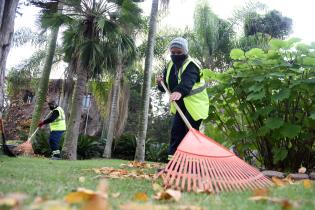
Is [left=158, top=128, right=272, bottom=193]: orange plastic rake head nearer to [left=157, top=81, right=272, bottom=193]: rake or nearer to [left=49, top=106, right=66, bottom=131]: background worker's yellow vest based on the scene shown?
[left=157, top=81, right=272, bottom=193]: rake

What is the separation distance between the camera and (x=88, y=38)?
11.1 meters

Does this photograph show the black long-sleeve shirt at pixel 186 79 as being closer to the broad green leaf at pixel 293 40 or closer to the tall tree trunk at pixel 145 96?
the broad green leaf at pixel 293 40

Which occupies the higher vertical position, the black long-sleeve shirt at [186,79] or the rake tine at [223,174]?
the black long-sleeve shirt at [186,79]

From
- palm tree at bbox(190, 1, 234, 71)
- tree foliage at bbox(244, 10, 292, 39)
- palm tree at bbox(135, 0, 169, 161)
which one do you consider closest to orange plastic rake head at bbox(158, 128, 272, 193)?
palm tree at bbox(135, 0, 169, 161)

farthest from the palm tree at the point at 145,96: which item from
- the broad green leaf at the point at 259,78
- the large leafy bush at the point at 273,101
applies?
the broad green leaf at the point at 259,78

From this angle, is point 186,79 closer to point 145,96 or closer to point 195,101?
point 195,101

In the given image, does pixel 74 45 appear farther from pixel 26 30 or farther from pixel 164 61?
pixel 26 30

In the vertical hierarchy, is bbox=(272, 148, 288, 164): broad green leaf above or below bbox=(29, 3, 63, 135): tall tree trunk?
below

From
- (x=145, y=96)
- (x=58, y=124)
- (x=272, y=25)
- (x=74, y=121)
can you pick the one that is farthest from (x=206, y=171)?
(x=272, y=25)

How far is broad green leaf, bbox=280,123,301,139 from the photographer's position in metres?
4.67

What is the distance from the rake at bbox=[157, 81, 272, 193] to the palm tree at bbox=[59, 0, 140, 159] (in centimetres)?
756

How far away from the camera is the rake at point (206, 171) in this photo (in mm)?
3068

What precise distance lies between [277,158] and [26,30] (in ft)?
61.9

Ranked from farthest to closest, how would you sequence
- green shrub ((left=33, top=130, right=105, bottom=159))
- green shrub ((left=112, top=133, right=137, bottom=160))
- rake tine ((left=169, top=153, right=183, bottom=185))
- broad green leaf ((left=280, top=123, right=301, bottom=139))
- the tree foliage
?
the tree foliage
green shrub ((left=112, top=133, right=137, bottom=160))
green shrub ((left=33, top=130, right=105, bottom=159))
broad green leaf ((left=280, top=123, right=301, bottom=139))
rake tine ((left=169, top=153, right=183, bottom=185))
